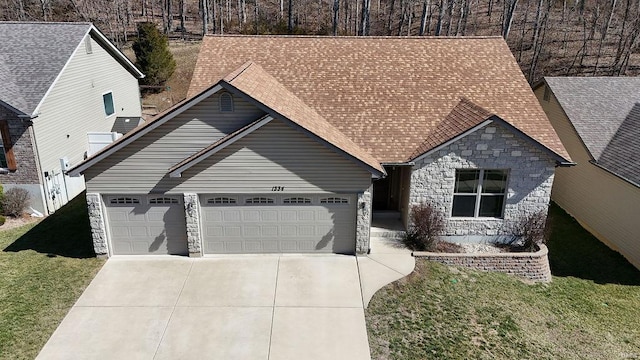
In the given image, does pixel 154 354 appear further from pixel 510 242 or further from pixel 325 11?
pixel 325 11

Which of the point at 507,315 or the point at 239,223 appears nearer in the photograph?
the point at 507,315

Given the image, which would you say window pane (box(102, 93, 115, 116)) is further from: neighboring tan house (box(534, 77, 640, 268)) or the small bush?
neighboring tan house (box(534, 77, 640, 268))

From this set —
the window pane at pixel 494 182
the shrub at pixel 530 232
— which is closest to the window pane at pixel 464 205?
the window pane at pixel 494 182

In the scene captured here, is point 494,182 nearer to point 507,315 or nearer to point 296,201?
point 507,315

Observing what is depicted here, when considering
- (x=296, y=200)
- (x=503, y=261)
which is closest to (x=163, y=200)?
(x=296, y=200)

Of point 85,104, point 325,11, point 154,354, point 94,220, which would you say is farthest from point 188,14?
point 154,354

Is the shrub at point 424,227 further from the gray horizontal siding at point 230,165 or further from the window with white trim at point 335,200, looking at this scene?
the window with white trim at point 335,200
